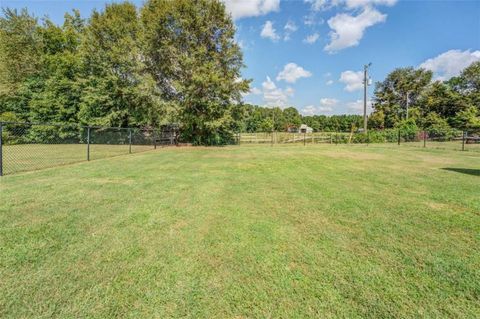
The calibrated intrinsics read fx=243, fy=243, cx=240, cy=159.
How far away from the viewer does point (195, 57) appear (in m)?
18.7

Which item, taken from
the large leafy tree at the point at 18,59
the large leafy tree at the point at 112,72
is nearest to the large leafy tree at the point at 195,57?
the large leafy tree at the point at 112,72

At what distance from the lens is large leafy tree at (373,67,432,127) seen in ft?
141

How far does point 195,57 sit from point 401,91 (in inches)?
1639

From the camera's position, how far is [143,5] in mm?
20781

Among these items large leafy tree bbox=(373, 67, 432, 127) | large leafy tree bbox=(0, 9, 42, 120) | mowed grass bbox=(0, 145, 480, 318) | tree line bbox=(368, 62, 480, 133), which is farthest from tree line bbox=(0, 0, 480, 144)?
large leafy tree bbox=(373, 67, 432, 127)

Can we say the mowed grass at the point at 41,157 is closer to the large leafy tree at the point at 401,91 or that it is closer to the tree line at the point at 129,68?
the tree line at the point at 129,68

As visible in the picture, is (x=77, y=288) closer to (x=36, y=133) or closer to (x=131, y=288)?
(x=131, y=288)

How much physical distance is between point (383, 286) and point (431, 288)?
1.27 feet

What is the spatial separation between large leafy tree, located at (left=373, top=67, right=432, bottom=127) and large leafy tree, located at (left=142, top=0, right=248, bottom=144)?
35489 millimetres

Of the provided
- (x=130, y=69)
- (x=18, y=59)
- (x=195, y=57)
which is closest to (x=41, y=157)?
(x=130, y=69)

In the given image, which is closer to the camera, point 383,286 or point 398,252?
point 383,286

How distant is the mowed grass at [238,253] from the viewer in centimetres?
189

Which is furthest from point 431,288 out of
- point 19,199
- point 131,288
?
point 19,199

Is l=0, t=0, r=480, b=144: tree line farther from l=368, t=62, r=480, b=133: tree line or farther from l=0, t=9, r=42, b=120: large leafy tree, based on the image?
l=368, t=62, r=480, b=133: tree line
